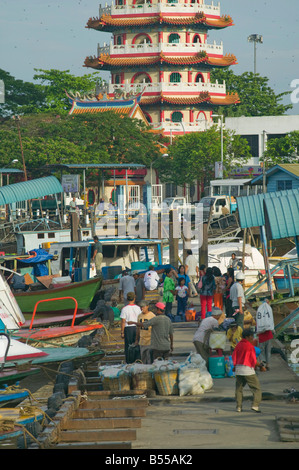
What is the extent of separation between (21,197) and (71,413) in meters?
24.3

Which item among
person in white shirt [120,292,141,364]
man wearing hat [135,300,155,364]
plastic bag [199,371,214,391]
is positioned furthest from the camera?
person in white shirt [120,292,141,364]

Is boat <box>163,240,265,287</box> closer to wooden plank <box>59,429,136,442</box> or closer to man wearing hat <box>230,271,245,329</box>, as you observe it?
man wearing hat <box>230,271,245,329</box>

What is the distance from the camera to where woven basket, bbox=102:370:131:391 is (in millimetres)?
17328

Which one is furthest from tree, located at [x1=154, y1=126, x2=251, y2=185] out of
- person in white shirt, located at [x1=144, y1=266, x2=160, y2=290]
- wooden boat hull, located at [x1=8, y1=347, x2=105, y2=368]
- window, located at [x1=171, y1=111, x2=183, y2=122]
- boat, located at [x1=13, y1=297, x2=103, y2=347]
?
wooden boat hull, located at [x1=8, y1=347, x2=105, y2=368]

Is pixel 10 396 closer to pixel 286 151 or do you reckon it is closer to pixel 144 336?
pixel 144 336

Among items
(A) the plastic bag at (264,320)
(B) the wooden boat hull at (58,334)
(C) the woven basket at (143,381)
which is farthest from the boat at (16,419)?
(B) the wooden boat hull at (58,334)

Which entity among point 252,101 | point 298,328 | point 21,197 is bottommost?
point 298,328

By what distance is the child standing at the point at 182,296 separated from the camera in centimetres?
2698

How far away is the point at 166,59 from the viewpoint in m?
79.2

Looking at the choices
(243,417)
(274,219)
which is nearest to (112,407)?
(243,417)

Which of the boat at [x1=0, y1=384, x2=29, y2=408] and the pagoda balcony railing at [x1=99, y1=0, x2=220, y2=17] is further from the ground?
the pagoda balcony railing at [x1=99, y1=0, x2=220, y2=17]

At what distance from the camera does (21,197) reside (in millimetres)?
38594

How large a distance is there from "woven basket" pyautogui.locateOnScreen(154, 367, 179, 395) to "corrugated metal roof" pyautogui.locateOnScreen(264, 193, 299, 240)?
8.58m
